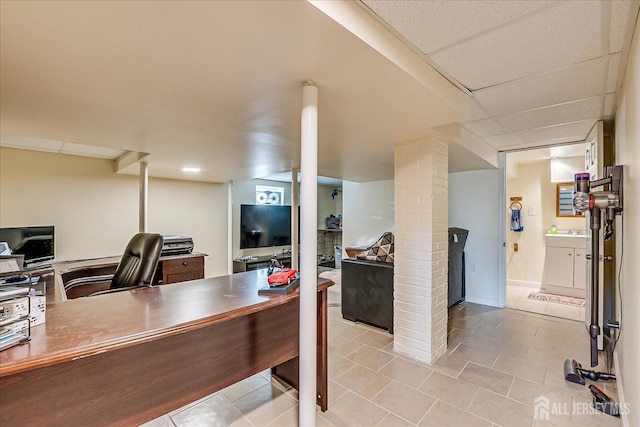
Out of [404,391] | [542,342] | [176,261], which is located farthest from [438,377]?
[176,261]

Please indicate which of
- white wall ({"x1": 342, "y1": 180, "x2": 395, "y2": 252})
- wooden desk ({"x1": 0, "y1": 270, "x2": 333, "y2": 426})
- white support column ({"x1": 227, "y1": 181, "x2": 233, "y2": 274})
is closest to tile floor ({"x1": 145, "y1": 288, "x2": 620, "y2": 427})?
wooden desk ({"x1": 0, "y1": 270, "x2": 333, "y2": 426})

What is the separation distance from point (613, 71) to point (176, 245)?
192 inches

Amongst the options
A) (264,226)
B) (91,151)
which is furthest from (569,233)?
(91,151)

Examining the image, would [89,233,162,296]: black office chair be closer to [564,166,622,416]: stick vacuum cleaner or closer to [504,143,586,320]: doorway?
[564,166,622,416]: stick vacuum cleaner

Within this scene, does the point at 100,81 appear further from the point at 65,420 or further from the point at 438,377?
the point at 438,377

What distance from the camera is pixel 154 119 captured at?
2215 millimetres

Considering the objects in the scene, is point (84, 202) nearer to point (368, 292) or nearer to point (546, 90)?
point (368, 292)

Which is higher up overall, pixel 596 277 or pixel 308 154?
pixel 308 154

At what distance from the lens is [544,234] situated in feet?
16.6

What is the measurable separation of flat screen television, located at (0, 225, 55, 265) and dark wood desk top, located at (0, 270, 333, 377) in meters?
2.41

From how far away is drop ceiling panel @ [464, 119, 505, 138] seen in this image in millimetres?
2697

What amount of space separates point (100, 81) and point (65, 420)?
1602 mm

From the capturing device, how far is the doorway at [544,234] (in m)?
4.40

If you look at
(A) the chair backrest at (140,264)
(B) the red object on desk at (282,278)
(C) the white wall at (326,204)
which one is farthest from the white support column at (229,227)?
(B) the red object on desk at (282,278)
